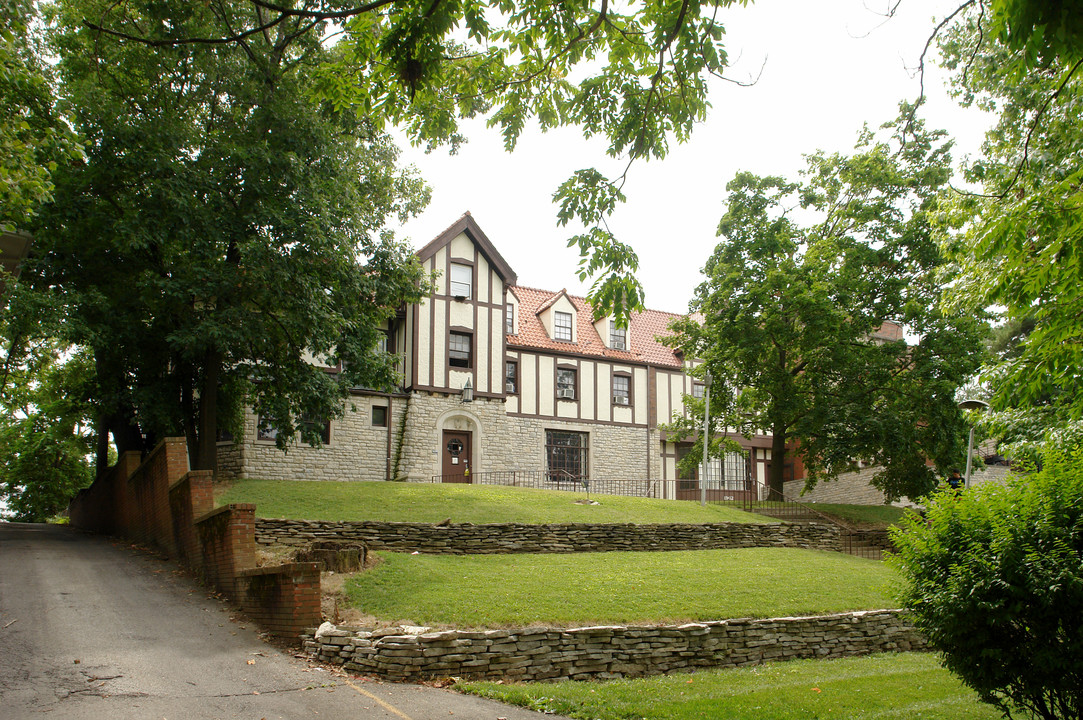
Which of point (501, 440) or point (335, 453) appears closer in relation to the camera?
point (335, 453)

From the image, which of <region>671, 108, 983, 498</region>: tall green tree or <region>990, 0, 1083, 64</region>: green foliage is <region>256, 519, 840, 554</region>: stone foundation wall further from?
<region>990, 0, 1083, 64</region>: green foliage

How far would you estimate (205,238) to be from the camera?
18562mm

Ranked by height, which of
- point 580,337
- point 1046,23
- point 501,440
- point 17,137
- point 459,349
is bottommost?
point 501,440

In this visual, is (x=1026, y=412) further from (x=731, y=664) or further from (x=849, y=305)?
(x=849, y=305)

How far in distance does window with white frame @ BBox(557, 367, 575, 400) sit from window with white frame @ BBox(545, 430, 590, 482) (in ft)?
5.26

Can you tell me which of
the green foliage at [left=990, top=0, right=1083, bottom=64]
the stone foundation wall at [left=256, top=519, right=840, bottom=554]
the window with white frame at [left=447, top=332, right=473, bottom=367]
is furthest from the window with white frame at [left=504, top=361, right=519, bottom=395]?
the green foliage at [left=990, top=0, right=1083, bottom=64]

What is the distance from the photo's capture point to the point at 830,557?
20.4 meters

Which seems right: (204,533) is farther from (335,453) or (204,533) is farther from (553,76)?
(335,453)

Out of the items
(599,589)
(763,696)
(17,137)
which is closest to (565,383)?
(599,589)

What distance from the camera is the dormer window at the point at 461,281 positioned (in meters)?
Answer: 29.7

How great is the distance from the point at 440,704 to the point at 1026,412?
11.9 meters

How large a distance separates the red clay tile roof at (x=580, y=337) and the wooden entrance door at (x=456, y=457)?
4.66 meters

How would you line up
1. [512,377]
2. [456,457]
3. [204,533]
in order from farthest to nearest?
[512,377]
[456,457]
[204,533]

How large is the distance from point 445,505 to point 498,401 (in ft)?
33.0
